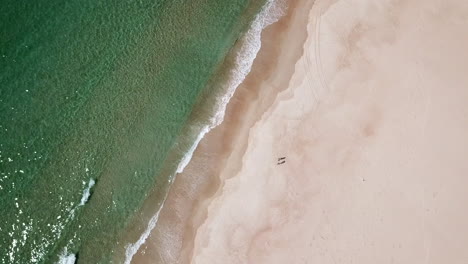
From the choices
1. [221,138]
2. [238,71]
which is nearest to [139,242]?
[221,138]

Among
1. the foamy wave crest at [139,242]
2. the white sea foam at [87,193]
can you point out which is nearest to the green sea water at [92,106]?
the white sea foam at [87,193]

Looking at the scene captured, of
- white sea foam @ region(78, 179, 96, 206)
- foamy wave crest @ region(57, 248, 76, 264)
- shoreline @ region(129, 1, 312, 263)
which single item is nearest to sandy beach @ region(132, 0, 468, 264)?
shoreline @ region(129, 1, 312, 263)

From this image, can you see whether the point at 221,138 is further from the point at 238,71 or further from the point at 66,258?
the point at 66,258

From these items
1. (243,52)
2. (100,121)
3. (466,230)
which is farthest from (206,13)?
(466,230)

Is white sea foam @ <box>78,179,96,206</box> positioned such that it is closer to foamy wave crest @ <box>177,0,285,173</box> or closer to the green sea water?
the green sea water

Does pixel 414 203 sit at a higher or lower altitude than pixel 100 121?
lower

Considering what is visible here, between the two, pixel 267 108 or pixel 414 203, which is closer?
pixel 414 203

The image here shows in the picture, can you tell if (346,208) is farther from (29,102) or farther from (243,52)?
(29,102)

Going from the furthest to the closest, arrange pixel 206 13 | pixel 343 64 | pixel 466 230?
pixel 206 13, pixel 343 64, pixel 466 230
